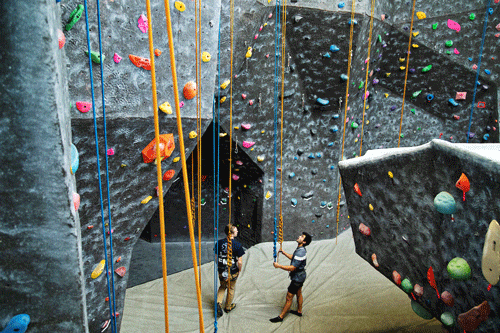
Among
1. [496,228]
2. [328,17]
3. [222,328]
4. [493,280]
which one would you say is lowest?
[222,328]

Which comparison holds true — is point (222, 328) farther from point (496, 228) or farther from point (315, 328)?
point (496, 228)

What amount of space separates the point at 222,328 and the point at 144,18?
2.49m

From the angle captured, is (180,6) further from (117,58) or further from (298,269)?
(298,269)

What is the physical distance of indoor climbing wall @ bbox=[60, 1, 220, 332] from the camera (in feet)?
5.64

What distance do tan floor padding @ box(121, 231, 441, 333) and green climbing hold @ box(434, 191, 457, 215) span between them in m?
1.80

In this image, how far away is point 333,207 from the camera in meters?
4.61

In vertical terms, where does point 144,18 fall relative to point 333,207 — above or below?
above

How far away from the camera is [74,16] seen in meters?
1.59

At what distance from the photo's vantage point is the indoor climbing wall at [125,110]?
5.64ft

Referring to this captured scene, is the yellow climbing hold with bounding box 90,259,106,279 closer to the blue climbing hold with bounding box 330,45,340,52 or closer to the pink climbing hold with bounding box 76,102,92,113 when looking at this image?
the pink climbing hold with bounding box 76,102,92,113

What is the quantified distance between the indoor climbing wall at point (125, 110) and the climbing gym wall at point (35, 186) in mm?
685

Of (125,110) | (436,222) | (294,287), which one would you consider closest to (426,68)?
(294,287)

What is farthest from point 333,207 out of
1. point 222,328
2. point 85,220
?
point 85,220

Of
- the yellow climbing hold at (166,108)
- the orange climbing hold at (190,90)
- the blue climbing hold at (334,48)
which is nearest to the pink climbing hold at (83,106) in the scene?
the yellow climbing hold at (166,108)
